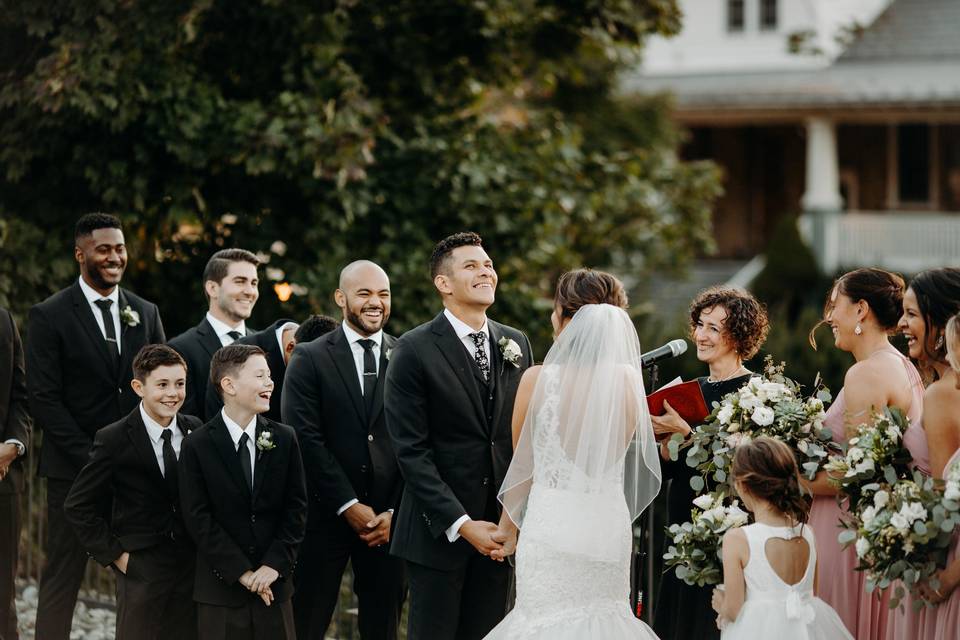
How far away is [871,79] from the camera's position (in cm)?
2356

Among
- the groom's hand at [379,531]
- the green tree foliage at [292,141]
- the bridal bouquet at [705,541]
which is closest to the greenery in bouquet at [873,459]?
the bridal bouquet at [705,541]

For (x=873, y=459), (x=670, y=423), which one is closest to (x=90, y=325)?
(x=670, y=423)

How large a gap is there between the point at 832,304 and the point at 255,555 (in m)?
3.01

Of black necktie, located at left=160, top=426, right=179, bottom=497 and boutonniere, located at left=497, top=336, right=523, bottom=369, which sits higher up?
boutonniere, located at left=497, top=336, right=523, bottom=369

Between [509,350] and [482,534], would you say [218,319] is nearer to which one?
[509,350]

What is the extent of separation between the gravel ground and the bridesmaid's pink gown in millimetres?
4885

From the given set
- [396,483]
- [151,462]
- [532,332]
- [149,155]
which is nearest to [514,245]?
[532,332]

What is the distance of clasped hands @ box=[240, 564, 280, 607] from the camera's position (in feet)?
18.9

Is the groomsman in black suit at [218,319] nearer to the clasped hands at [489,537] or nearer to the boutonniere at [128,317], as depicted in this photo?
the boutonniere at [128,317]

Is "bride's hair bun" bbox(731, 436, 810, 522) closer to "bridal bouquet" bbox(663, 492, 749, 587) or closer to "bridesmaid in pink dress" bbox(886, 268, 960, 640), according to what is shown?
"bridal bouquet" bbox(663, 492, 749, 587)

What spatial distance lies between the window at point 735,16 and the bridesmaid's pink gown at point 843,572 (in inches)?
943

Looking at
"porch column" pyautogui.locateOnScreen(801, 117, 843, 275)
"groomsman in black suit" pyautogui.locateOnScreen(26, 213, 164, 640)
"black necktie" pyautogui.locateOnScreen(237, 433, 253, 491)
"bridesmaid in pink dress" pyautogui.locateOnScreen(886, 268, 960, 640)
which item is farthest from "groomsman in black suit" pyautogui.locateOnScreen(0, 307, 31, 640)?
"porch column" pyautogui.locateOnScreen(801, 117, 843, 275)

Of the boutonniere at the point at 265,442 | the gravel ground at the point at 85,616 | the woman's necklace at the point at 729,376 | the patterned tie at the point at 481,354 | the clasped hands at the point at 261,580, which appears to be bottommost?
the gravel ground at the point at 85,616

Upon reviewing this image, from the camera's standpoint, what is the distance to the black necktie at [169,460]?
604cm
